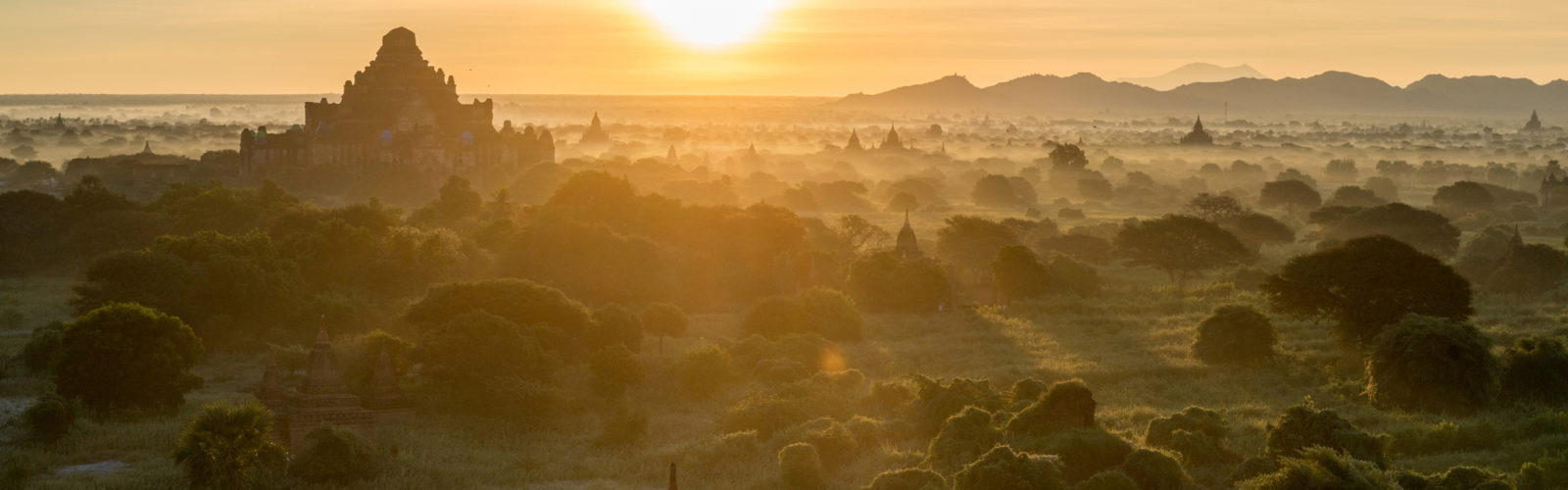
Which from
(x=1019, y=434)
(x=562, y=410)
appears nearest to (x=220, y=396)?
(x=562, y=410)

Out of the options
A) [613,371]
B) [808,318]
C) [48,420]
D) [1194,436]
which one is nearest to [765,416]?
[613,371]

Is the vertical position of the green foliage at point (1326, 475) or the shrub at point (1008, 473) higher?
the green foliage at point (1326, 475)

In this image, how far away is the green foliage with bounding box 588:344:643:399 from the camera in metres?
43.2

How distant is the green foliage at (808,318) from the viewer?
174ft

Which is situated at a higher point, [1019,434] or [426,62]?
[426,62]

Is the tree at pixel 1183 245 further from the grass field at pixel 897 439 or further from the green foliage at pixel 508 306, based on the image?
the green foliage at pixel 508 306

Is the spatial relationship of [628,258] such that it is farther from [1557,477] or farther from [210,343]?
[1557,477]

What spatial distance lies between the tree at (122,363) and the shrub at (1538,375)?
3608 centimetres

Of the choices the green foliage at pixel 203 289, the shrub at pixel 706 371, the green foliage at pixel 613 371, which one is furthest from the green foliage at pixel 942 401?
the green foliage at pixel 203 289

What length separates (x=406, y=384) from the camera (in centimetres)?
4191

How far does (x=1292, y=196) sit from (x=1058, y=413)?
83.9 m

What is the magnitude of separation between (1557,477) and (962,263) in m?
39.6

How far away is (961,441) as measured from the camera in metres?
35.9

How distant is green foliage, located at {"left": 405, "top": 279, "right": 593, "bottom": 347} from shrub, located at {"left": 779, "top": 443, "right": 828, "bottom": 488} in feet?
46.6
